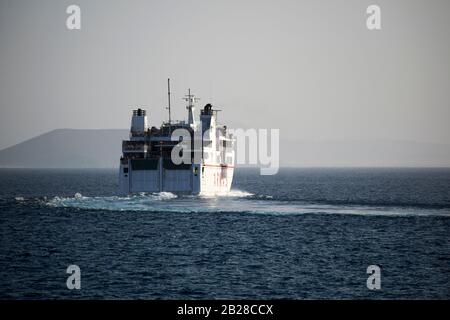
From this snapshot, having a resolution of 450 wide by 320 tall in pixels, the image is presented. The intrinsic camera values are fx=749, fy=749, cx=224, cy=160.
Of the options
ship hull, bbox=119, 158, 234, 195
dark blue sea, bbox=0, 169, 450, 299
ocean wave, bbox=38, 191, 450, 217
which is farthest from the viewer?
ship hull, bbox=119, 158, 234, 195

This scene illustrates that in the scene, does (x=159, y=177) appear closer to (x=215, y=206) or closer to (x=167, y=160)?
(x=167, y=160)

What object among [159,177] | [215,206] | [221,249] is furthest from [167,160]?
[221,249]

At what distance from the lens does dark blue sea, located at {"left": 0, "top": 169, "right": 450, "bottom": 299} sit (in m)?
44.5

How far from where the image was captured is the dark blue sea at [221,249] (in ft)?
146

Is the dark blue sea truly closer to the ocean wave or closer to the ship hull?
the ocean wave

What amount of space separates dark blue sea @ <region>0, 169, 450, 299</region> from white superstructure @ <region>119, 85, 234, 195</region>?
2936 millimetres

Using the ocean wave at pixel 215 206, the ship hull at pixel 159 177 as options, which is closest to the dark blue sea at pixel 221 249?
the ocean wave at pixel 215 206

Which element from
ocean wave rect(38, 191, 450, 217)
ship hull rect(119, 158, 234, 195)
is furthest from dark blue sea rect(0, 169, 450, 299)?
ship hull rect(119, 158, 234, 195)

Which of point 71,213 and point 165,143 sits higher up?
point 165,143

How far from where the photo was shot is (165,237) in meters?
65.6

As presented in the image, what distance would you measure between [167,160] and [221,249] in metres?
38.9
